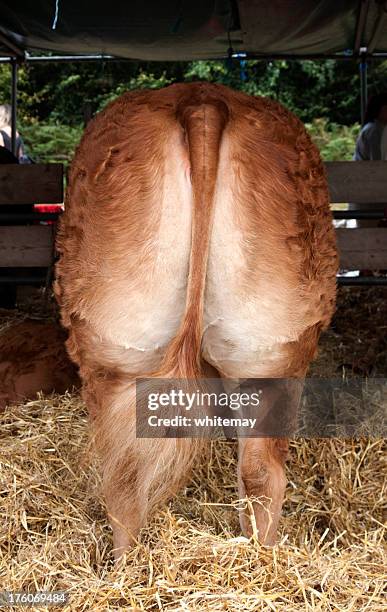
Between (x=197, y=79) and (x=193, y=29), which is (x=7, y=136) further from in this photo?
(x=197, y=79)

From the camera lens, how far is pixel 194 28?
6207 millimetres

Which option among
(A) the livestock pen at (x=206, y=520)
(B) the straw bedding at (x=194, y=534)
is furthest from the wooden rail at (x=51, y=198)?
(B) the straw bedding at (x=194, y=534)

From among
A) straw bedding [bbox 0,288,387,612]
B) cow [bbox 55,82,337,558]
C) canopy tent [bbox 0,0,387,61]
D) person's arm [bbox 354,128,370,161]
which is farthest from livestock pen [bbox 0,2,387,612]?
person's arm [bbox 354,128,370,161]

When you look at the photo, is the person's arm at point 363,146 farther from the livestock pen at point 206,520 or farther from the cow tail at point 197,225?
the cow tail at point 197,225

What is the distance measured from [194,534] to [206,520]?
1.12 ft

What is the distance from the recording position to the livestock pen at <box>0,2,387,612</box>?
6.73 feet

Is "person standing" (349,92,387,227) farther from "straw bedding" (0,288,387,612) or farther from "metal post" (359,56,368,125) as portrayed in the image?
"straw bedding" (0,288,387,612)

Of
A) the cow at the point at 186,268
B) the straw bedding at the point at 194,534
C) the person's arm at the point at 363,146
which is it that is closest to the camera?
the straw bedding at the point at 194,534

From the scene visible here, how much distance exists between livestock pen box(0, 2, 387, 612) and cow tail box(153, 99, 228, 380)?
56 centimetres

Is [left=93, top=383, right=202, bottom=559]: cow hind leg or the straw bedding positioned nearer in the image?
the straw bedding

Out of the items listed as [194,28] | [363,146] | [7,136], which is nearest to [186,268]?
[194,28]

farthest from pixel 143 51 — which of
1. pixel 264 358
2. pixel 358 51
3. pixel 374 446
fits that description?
pixel 264 358

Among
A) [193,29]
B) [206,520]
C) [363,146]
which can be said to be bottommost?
[206,520]

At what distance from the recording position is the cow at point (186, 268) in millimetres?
2156
